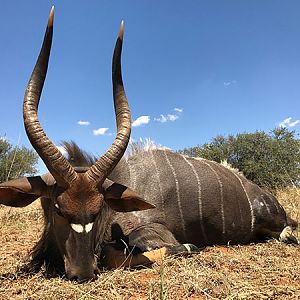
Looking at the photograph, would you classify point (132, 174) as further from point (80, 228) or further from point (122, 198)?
point (80, 228)

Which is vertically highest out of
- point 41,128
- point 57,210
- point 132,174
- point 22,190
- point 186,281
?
point 41,128

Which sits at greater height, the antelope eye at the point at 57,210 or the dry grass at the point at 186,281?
the antelope eye at the point at 57,210

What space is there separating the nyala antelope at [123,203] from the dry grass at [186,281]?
164mm

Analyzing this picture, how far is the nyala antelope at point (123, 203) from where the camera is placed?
8.22ft

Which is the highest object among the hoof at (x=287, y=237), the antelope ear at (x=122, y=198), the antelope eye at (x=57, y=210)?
the antelope ear at (x=122, y=198)

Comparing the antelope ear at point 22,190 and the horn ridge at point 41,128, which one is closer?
the horn ridge at point 41,128

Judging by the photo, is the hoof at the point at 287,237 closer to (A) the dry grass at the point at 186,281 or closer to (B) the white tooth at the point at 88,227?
(A) the dry grass at the point at 186,281

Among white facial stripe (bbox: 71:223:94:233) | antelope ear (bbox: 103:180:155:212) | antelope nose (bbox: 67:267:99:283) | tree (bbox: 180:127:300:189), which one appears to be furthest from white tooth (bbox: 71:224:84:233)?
tree (bbox: 180:127:300:189)

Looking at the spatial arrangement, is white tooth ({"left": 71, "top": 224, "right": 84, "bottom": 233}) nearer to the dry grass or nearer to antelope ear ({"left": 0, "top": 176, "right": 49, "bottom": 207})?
the dry grass

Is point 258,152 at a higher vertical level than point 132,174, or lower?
higher

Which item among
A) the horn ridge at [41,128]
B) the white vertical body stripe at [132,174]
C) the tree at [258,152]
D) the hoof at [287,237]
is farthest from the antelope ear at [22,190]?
the tree at [258,152]

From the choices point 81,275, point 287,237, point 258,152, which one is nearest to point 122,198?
point 81,275

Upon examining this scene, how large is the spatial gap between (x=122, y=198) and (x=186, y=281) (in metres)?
0.81

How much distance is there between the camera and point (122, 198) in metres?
2.83
